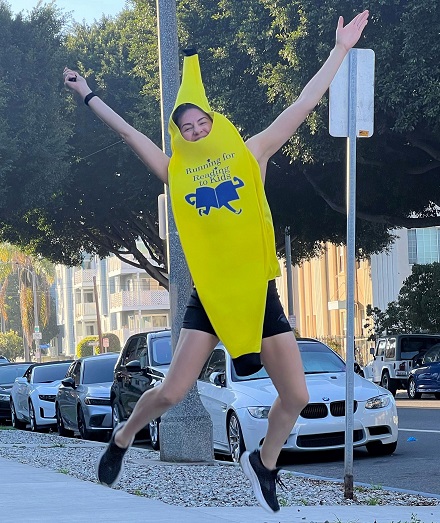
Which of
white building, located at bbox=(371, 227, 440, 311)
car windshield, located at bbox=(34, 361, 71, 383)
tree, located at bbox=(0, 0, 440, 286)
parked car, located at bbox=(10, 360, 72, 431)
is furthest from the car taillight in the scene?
white building, located at bbox=(371, 227, 440, 311)

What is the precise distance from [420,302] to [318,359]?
82.9 feet

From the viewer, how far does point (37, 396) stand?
25.6 meters

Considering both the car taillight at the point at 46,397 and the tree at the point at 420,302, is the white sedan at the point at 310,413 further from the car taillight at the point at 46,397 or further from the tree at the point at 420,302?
the tree at the point at 420,302

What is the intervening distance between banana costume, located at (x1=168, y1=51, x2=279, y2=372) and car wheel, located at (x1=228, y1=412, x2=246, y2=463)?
30.1 feet

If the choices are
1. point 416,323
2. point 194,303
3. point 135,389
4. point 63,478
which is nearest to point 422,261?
point 416,323

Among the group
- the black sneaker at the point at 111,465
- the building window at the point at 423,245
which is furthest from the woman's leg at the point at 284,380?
the building window at the point at 423,245

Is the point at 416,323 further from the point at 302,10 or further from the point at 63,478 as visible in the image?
the point at 63,478

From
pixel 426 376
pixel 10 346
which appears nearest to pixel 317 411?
pixel 426 376

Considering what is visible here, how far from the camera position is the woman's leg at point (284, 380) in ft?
18.6

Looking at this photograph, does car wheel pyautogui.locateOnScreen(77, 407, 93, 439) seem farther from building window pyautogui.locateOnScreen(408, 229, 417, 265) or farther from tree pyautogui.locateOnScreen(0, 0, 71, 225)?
building window pyautogui.locateOnScreen(408, 229, 417, 265)

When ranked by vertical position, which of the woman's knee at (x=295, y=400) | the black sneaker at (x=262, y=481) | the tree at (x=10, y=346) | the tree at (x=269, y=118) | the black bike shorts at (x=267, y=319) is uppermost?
the tree at (x=269, y=118)

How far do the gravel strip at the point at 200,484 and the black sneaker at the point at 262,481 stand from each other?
11.5ft

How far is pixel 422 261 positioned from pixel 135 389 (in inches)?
1474

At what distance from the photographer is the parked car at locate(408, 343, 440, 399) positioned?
108 feet
